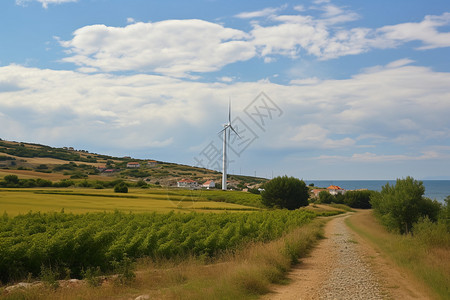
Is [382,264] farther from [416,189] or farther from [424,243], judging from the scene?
[416,189]

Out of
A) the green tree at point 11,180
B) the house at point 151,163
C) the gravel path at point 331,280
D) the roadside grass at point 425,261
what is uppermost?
the house at point 151,163

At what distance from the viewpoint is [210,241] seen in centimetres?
1922

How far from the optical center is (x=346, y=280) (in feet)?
44.7

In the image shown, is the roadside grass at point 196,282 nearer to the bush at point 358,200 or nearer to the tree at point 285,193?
the tree at point 285,193

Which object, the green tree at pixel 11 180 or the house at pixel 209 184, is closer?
the green tree at pixel 11 180

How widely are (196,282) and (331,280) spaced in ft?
15.2

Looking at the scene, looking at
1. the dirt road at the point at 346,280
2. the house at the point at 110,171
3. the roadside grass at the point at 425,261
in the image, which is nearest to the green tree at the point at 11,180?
the house at the point at 110,171

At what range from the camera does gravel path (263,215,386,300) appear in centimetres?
1160

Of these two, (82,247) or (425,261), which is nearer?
(82,247)

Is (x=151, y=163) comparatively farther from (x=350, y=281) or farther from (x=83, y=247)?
(x=350, y=281)

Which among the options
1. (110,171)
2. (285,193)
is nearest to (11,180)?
(285,193)

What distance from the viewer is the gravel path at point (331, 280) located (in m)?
11.6

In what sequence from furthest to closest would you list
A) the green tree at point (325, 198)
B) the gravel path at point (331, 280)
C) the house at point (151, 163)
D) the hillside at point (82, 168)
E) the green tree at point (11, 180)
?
1. the house at point (151, 163)
2. the green tree at point (325, 198)
3. the hillside at point (82, 168)
4. the green tree at point (11, 180)
5. the gravel path at point (331, 280)

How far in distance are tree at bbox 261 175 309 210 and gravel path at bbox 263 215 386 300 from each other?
55.7 m
